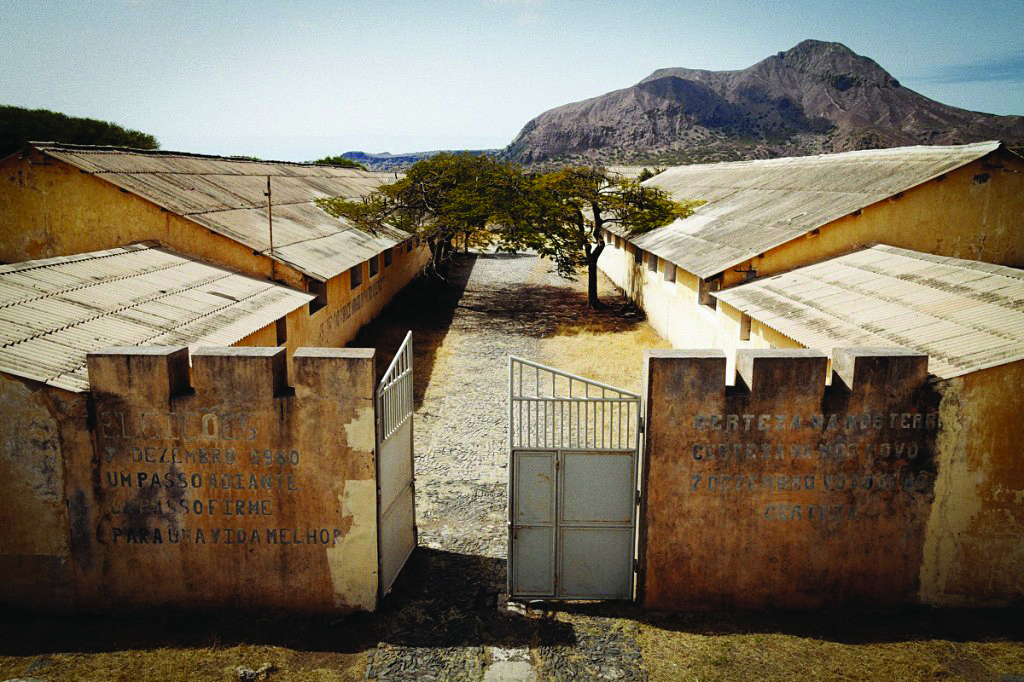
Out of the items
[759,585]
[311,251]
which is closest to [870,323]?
[759,585]

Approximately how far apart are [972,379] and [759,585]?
10.0ft

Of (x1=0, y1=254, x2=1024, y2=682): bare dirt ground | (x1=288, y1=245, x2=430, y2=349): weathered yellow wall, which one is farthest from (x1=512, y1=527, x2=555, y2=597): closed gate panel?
(x1=288, y1=245, x2=430, y2=349): weathered yellow wall

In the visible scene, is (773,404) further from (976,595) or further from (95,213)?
(95,213)

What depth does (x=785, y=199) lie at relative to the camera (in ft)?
57.9

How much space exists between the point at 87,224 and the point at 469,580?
1124 centimetres

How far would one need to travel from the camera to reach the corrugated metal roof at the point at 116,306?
6906mm

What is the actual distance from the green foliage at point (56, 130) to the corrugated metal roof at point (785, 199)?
30.8 m

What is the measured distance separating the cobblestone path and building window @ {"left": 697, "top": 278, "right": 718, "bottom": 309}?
180 inches

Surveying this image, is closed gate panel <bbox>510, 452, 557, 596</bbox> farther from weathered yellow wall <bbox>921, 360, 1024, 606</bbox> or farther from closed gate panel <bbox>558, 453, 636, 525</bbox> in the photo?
weathered yellow wall <bbox>921, 360, 1024, 606</bbox>

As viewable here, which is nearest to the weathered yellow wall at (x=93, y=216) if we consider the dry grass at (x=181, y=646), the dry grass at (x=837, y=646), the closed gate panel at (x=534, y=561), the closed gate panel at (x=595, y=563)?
the dry grass at (x=181, y=646)

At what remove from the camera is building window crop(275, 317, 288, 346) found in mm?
12211

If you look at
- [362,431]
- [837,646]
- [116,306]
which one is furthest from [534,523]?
[116,306]

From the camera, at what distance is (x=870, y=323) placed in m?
9.23

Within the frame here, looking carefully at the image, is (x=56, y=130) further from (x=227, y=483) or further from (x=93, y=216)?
(x=227, y=483)
